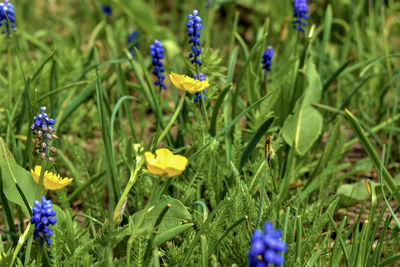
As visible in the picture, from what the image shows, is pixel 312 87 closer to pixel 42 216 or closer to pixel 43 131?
A: pixel 43 131

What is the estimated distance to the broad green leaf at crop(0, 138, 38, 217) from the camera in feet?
5.60

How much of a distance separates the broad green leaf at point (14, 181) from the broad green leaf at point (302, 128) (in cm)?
113

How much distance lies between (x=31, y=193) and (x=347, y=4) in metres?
3.10

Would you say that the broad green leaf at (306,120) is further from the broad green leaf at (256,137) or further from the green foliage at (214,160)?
the broad green leaf at (256,137)

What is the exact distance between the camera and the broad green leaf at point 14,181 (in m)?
1.71

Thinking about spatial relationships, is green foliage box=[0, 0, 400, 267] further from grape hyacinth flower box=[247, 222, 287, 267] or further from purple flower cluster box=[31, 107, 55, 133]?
grape hyacinth flower box=[247, 222, 287, 267]

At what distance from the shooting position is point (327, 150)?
7.47ft

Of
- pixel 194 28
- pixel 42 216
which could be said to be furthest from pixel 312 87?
pixel 42 216

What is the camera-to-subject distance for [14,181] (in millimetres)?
1720

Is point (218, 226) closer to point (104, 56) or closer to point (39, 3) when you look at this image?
point (104, 56)

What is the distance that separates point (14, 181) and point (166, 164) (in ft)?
2.05

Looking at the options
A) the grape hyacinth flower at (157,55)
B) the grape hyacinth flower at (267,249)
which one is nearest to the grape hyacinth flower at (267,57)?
the grape hyacinth flower at (157,55)

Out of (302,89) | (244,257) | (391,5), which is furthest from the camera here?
(391,5)

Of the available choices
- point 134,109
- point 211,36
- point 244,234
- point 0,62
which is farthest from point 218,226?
point 211,36
